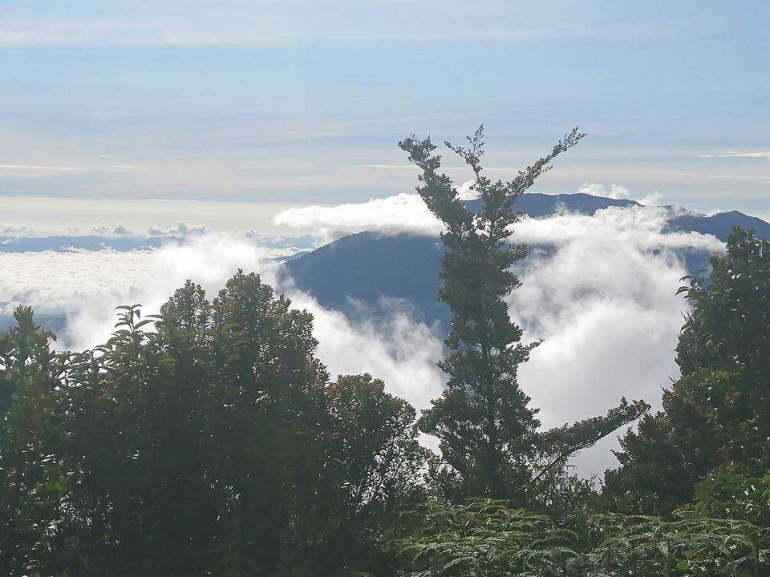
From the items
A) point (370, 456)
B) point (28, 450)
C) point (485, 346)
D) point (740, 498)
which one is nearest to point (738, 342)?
point (740, 498)

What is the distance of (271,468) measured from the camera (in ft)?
37.4

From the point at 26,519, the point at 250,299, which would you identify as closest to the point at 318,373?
the point at 250,299

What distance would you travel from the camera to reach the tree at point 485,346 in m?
30.0

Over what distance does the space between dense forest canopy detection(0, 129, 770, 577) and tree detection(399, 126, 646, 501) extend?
12.9 meters

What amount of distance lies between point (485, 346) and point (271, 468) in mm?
20136

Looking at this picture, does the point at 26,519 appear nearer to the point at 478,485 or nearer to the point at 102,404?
the point at 102,404

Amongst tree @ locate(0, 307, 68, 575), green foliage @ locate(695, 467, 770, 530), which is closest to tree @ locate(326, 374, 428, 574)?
tree @ locate(0, 307, 68, 575)

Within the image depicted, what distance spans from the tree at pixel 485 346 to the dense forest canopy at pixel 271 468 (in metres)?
12.9

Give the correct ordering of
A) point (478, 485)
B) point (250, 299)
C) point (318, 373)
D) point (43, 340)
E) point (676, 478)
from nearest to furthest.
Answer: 1. point (43, 340)
2. point (250, 299)
3. point (318, 373)
4. point (676, 478)
5. point (478, 485)

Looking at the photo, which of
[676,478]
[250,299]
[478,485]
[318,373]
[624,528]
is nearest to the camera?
[624,528]

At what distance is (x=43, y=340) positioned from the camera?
33.6 feet

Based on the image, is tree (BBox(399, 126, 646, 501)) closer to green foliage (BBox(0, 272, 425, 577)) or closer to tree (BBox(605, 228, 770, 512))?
tree (BBox(605, 228, 770, 512))

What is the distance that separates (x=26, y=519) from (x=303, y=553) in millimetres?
4110

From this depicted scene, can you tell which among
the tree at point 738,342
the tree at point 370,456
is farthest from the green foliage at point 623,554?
the tree at point 370,456
